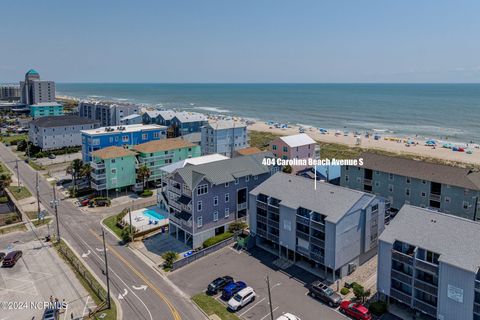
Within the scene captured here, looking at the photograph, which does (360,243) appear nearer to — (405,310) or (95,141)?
(405,310)

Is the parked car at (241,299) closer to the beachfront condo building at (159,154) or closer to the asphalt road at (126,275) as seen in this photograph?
the asphalt road at (126,275)

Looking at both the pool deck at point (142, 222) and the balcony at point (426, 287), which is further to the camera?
the pool deck at point (142, 222)

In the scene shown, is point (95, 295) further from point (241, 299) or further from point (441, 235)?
point (441, 235)

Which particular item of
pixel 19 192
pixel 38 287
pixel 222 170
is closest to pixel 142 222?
pixel 222 170

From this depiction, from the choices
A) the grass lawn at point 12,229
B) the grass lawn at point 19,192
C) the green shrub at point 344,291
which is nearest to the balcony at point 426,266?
the green shrub at point 344,291

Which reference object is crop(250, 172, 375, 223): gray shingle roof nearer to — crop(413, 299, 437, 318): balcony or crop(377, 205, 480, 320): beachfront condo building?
crop(377, 205, 480, 320): beachfront condo building

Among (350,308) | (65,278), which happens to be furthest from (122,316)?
(350,308)

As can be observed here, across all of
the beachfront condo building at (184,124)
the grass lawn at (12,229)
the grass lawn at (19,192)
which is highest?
the beachfront condo building at (184,124)

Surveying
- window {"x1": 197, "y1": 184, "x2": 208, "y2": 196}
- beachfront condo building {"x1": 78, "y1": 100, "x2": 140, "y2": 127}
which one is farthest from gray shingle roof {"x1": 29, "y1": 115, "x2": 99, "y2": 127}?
window {"x1": 197, "y1": 184, "x2": 208, "y2": 196}
